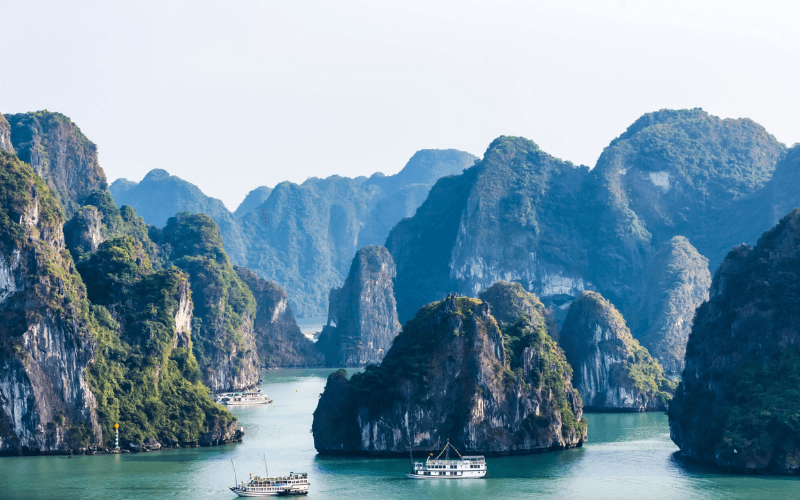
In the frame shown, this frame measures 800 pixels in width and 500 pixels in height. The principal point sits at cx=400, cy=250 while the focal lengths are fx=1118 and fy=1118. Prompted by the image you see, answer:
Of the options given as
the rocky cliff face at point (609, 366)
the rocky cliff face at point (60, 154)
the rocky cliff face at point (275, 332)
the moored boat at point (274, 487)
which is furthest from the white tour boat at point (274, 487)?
the rocky cliff face at point (275, 332)

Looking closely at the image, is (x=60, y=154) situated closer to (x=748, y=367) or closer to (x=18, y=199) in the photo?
(x=18, y=199)

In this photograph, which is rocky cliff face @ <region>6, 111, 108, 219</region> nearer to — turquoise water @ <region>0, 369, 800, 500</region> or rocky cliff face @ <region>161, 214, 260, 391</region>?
rocky cliff face @ <region>161, 214, 260, 391</region>

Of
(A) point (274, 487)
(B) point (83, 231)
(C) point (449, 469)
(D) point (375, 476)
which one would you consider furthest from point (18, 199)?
(C) point (449, 469)

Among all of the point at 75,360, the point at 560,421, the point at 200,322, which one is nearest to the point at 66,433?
the point at 75,360

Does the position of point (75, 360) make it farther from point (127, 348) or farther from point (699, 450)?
point (699, 450)

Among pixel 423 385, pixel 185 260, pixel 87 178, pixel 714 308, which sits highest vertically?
pixel 87 178

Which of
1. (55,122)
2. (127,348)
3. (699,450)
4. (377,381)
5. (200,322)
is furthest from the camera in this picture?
(55,122)

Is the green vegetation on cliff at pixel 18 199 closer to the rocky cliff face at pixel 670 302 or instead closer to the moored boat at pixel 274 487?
the moored boat at pixel 274 487
